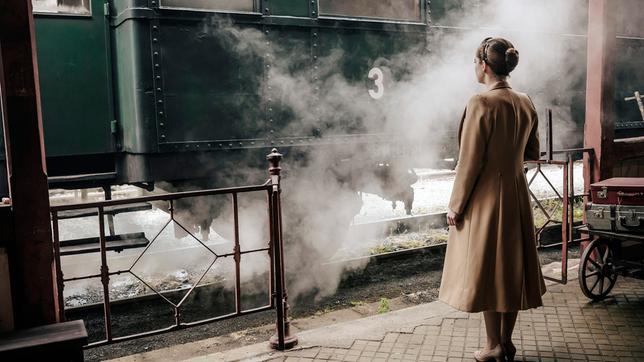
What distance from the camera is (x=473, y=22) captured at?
678cm

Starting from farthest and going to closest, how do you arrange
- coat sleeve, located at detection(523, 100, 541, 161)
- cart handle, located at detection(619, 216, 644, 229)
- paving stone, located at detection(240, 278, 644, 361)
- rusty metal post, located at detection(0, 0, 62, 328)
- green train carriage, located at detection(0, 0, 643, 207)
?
1. green train carriage, located at detection(0, 0, 643, 207)
2. cart handle, located at detection(619, 216, 644, 229)
3. paving stone, located at detection(240, 278, 644, 361)
4. coat sleeve, located at detection(523, 100, 541, 161)
5. rusty metal post, located at detection(0, 0, 62, 328)

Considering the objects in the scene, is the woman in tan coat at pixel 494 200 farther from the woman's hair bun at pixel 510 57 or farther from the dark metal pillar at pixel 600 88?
the dark metal pillar at pixel 600 88

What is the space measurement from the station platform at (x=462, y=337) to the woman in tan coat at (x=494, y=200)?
0.62 m

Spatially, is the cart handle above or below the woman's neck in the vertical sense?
below

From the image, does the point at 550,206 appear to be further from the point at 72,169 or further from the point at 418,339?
the point at 72,169

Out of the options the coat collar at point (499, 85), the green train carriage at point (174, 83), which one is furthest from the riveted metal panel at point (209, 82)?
the coat collar at point (499, 85)

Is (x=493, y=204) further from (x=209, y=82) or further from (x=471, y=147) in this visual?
(x=209, y=82)

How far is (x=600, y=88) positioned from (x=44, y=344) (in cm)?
489

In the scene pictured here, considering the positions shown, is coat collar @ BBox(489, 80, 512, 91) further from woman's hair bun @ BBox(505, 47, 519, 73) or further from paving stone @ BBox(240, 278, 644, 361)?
paving stone @ BBox(240, 278, 644, 361)

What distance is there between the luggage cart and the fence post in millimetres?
2328

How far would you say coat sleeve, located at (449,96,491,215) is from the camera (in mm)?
2936

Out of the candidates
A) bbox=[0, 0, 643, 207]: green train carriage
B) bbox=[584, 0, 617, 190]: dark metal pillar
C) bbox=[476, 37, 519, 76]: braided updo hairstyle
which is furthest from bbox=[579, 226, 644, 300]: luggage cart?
bbox=[0, 0, 643, 207]: green train carriage

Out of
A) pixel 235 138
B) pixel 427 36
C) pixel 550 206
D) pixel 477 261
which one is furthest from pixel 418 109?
pixel 550 206

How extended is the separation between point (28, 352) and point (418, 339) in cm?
235
